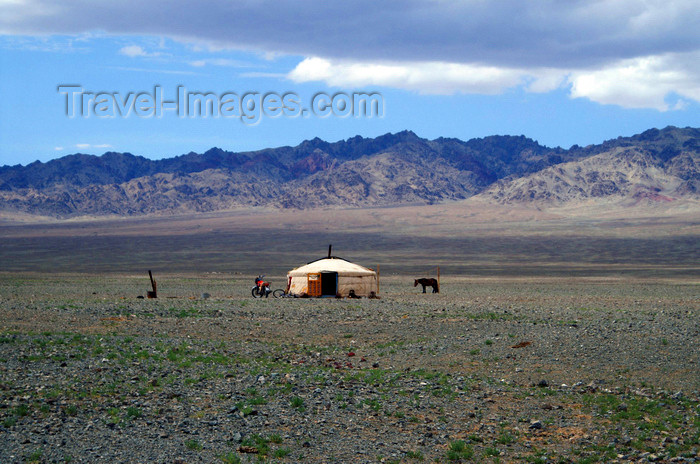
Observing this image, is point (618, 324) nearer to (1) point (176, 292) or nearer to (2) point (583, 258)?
(1) point (176, 292)

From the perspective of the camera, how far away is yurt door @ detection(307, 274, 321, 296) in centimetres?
2794

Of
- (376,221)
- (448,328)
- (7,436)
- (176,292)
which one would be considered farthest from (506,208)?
(7,436)

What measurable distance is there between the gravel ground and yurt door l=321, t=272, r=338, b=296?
33.0 ft

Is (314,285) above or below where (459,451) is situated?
below

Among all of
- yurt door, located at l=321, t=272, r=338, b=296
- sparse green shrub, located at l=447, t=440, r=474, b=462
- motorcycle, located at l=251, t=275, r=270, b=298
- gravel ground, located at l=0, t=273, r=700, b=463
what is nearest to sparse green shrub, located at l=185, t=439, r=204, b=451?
gravel ground, located at l=0, t=273, r=700, b=463

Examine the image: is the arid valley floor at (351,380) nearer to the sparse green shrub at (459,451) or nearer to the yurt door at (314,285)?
the sparse green shrub at (459,451)

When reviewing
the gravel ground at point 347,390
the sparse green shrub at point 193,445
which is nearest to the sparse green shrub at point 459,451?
the gravel ground at point 347,390

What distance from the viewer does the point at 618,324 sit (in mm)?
16828

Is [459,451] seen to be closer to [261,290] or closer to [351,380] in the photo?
[351,380]

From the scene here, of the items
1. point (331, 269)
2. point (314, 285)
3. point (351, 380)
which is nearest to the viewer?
point (351, 380)

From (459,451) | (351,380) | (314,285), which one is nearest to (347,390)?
(351,380)

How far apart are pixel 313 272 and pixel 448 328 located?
1192 cm

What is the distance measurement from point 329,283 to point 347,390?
17.7 metres

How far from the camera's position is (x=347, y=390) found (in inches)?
417
